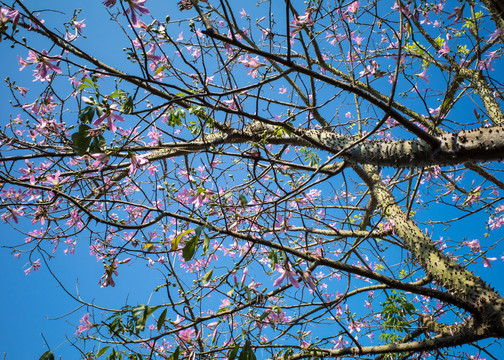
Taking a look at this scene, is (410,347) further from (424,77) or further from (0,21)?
(0,21)

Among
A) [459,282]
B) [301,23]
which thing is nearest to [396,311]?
[459,282]

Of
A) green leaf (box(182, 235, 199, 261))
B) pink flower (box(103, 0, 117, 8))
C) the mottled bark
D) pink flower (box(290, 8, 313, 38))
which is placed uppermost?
pink flower (box(290, 8, 313, 38))

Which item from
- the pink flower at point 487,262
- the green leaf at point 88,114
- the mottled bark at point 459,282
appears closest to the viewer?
the green leaf at point 88,114

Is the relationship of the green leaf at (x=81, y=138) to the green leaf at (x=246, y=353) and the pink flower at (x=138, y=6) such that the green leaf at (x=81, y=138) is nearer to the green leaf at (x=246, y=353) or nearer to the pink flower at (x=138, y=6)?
the pink flower at (x=138, y=6)

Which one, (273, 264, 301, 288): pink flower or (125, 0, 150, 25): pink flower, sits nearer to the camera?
(125, 0, 150, 25): pink flower

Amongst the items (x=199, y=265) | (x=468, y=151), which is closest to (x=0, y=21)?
(x=468, y=151)

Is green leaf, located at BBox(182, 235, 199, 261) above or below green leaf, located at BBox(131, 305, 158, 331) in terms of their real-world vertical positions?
above

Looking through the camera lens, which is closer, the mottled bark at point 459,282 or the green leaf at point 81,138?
the green leaf at point 81,138

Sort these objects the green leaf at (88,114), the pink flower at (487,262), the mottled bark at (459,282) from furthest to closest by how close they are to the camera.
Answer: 1. the pink flower at (487,262)
2. the mottled bark at (459,282)
3. the green leaf at (88,114)

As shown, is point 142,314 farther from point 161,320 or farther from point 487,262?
point 487,262

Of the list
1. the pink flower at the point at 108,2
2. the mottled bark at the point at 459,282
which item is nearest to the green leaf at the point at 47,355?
the pink flower at the point at 108,2

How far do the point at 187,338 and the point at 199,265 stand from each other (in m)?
1.52

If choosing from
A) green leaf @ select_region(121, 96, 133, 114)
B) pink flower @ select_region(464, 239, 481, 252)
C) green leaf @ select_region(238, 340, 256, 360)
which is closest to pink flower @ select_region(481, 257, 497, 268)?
pink flower @ select_region(464, 239, 481, 252)

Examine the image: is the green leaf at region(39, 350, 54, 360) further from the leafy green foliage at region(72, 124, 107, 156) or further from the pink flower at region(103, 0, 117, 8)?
the pink flower at region(103, 0, 117, 8)
